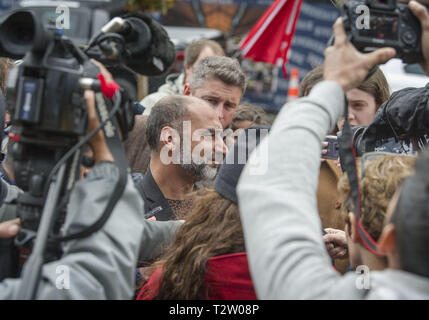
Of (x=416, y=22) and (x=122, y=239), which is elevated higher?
(x=416, y=22)

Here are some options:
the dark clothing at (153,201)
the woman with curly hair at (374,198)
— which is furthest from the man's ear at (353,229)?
the dark clothing at (153,201)

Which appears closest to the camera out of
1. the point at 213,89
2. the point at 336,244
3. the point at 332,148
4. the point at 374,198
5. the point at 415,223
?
the point at 415,223

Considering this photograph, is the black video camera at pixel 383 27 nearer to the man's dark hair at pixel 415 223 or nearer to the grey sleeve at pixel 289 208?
the grey sleeve at pixel 289 208

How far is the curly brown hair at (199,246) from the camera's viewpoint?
1.79 metres

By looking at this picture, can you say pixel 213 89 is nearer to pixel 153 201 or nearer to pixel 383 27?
pixel 153 201

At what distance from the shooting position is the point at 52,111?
1.46m

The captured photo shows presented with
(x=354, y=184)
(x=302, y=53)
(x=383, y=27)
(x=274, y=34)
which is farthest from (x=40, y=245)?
(x=302, y=53)

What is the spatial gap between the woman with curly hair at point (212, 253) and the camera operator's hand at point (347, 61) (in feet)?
1.74

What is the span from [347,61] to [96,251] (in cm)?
82

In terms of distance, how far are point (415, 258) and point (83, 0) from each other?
33.3ft

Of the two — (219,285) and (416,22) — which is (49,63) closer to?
(219,285)

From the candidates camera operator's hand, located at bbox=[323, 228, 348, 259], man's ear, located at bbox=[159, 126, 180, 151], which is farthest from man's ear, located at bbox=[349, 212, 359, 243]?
man's ear, located at bbox=[159, 126, 180, 151]
